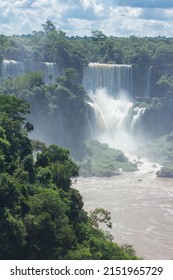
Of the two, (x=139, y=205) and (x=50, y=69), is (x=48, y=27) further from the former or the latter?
(x=139, y=205)

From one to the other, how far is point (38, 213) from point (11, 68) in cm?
3475

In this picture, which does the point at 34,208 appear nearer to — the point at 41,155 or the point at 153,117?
the point at 41,155

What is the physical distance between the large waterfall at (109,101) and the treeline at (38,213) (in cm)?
3015

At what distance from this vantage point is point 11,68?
52.5 m

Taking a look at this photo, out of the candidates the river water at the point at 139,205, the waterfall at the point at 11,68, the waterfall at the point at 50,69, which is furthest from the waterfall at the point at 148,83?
the river water at the point at 139,205

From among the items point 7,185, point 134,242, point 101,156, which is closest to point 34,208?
point 7,185

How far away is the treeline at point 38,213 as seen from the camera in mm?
17812

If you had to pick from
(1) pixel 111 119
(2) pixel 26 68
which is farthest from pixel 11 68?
(1) pixel 111 119

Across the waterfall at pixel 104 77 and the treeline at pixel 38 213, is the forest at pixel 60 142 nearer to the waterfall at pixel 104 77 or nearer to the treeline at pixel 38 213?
the treeline at pixel 38 213

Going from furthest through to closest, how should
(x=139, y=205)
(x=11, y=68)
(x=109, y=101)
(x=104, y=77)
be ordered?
(x=109, y=101)
(x=104, y=77)
(x=11, y=68)
(x=139, y=205)

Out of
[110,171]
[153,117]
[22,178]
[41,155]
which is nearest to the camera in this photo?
[22,178]

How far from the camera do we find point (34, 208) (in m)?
19.2

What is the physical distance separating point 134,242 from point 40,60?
30145mm

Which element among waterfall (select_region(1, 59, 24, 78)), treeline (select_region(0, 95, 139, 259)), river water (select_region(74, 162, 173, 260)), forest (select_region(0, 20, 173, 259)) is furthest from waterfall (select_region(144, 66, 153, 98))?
treeline (select_region(0, 95, 139, 259))
